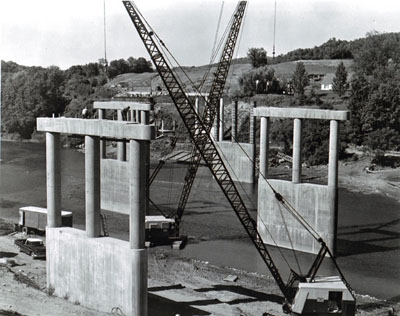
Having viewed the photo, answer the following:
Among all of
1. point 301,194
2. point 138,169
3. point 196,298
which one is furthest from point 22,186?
point 138,169

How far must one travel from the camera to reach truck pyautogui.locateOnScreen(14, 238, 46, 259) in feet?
100

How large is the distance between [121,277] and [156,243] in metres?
15.0

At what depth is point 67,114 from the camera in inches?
4075

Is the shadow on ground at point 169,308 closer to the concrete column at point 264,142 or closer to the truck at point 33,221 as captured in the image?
the truck at point 33,221

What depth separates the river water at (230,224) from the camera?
3291 cm

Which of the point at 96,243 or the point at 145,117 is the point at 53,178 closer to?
the point at 96,243

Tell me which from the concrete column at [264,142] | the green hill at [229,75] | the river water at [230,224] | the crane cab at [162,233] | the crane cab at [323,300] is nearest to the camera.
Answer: the crane cab at [323,300]

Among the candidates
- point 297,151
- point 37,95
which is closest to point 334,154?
point 297,151

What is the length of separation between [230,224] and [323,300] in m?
20.1

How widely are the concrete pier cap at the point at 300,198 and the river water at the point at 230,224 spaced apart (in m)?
1.20

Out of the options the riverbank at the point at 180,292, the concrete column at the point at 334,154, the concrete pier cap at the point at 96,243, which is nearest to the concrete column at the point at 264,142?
the concrete column at the point at 334,154

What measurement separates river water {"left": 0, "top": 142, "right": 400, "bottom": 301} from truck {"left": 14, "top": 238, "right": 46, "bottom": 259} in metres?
7.88

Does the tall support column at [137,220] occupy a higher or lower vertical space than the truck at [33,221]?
higher

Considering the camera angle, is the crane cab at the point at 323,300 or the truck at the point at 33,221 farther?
the truck at the point at 33,221
